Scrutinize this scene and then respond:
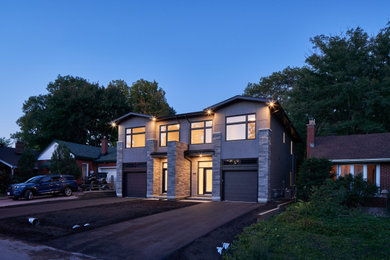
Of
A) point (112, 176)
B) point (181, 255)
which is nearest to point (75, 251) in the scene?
point (181, 255)

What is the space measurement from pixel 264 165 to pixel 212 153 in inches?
147

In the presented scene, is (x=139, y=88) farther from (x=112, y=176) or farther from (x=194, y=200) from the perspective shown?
(x=194, y=200)

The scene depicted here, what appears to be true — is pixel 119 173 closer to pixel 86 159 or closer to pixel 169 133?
pixel 169 133

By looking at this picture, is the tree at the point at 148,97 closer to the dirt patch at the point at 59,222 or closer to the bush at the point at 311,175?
the dirt patch at the point at 59,222

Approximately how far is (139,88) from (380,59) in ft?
109

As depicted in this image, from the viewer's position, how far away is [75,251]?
8.12 m

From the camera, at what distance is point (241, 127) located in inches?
762

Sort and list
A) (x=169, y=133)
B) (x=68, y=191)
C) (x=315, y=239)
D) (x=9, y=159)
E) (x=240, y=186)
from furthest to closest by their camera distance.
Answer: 1. (x=9, y=159)
2. (x=68, y=191)
3. (x=169, y=133)
4. (x=240, y=186)
5. (x=315, y=239)

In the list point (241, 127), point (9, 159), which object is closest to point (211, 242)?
point (241, 127)

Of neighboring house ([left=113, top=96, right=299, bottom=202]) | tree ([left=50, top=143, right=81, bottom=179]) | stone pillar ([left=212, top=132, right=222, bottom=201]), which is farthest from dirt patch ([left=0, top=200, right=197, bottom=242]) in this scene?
tree ([left=50, top=143, right=81, bottom=179])

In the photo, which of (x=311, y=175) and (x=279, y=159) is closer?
(x=311, y=175)

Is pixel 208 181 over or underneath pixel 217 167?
underneath

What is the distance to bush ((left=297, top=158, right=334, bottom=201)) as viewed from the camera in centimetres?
1589

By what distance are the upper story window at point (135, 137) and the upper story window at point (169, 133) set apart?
181 centimetres
